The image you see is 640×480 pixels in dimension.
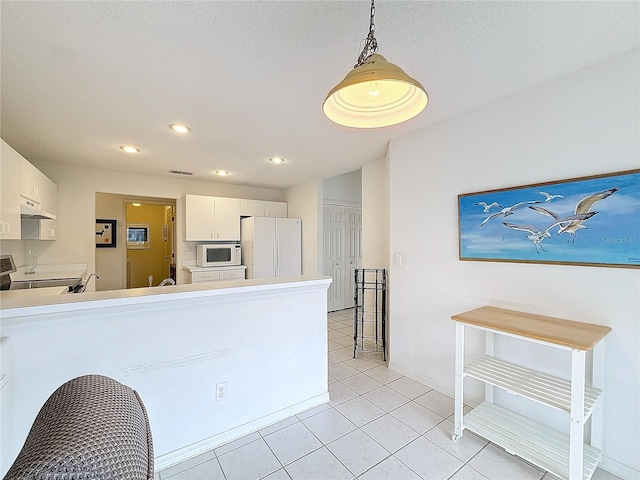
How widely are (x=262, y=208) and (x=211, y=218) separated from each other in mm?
937

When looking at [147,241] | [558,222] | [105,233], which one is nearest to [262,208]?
[105,233]

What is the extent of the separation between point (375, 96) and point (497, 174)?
4.80ft

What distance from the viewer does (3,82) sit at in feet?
5.82

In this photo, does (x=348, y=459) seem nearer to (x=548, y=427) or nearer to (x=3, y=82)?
(x=548, y=427)

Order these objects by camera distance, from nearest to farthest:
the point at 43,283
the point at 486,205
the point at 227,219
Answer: the point at 486,205, the point at 43,283, the point at 227,219

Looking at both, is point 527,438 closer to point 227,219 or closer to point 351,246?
point 351,246

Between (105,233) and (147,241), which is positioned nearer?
(105,233)

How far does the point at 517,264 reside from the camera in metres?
2.00

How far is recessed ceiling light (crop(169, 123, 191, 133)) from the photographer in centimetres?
248

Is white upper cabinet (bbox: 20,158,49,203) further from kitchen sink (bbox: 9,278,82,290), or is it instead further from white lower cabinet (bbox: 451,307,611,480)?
white lower cabinet (bbox: 451,307,611,480)

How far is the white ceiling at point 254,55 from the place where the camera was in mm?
1259

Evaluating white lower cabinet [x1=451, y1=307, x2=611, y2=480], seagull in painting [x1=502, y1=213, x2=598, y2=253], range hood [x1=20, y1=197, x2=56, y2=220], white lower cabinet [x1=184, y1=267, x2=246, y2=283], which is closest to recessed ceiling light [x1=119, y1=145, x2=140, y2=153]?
range hood [x1=20, y1=197, x2=56, y2=220]

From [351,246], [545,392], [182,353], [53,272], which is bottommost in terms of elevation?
[545,392]

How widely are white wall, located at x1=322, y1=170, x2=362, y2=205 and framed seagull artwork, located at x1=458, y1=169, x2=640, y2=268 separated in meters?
2.93
